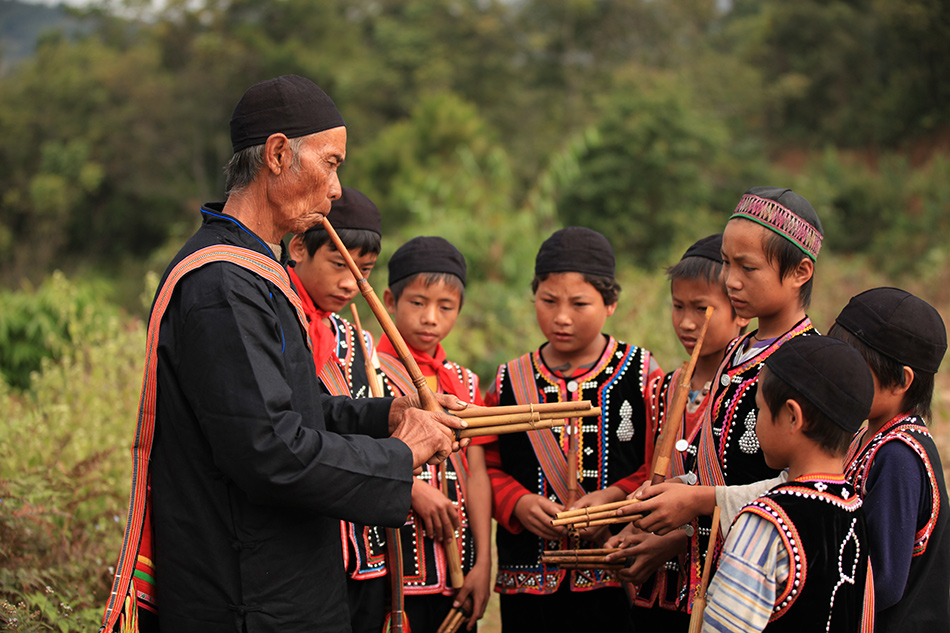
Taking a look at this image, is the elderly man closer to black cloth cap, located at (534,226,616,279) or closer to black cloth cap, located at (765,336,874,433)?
black cloth cap, located at (765,336,874,433)

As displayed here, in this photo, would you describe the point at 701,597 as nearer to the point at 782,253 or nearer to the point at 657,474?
the point at 657,474

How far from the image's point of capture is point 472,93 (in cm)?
2909

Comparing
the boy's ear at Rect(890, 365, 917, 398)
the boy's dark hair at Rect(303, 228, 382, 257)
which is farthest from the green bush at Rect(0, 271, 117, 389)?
the boy's ear at Rect(890, 365, 917, 398)

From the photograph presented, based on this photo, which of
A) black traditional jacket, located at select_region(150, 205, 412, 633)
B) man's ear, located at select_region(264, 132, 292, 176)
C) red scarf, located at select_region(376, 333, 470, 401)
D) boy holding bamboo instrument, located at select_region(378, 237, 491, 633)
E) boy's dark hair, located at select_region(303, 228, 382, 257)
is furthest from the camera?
red scarf, located at select_region(376, 333, 470, 401)

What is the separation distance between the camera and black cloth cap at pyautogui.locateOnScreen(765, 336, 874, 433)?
6.46 feet

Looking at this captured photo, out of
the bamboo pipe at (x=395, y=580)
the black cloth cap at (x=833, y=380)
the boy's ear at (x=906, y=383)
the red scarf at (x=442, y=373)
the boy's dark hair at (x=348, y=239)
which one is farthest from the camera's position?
the red scarf at (x=442, y=373)

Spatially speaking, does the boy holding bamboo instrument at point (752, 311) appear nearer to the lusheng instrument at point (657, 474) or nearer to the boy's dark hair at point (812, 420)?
the lusheng instrument at point (657, 474)

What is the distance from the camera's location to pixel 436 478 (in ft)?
9.64

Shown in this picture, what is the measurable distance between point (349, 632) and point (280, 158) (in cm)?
134

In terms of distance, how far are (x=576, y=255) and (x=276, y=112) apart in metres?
1.39

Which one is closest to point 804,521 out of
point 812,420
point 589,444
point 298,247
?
point 812,420

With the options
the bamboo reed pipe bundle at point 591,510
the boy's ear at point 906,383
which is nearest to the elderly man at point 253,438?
the bamboo reed pipe bundle at point 591,510

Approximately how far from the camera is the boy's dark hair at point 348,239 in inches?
115

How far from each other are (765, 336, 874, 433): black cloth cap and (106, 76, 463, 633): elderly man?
0.94m
